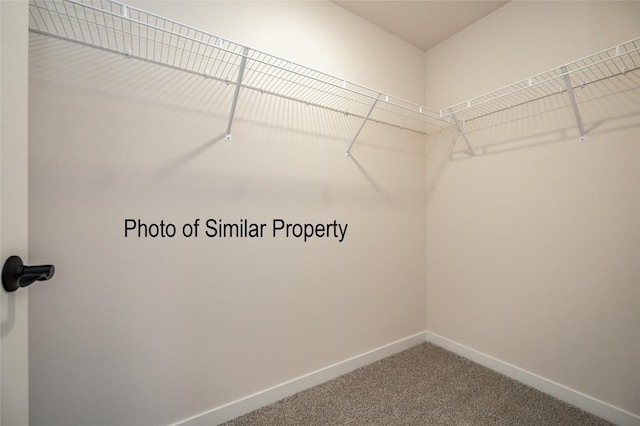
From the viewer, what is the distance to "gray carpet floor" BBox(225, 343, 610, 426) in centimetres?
138

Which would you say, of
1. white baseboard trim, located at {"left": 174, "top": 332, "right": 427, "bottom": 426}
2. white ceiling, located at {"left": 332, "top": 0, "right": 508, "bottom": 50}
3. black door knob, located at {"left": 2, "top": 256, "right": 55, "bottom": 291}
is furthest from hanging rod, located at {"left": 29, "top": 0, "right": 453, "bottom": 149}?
white baseboard trim, located at {"left": 174, "top": 332, "right": 427, "bottom": 426}

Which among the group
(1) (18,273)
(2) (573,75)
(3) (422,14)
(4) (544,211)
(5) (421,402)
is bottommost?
(5) (421,402)

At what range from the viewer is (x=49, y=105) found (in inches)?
40.4

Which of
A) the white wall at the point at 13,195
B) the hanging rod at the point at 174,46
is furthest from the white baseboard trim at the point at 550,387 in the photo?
the white wall at the point at 13,195

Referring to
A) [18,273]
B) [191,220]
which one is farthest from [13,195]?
[191,220]

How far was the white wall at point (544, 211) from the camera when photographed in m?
1.33

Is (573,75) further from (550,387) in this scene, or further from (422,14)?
(550,387)

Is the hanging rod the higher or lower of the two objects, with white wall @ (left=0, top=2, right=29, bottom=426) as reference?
higher

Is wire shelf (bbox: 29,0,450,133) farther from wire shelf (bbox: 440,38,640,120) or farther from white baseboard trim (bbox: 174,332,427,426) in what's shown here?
white baseboard trim (bbox: 174,332,427,426)

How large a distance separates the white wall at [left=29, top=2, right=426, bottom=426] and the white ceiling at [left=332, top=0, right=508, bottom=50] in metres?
0.12

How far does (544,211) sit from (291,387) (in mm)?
1877

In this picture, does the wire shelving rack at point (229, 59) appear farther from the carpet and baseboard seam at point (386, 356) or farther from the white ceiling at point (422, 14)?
the carpet and baseboard seam at point (386, 356)

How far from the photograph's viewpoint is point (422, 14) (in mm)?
1878

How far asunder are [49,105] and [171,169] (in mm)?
472
